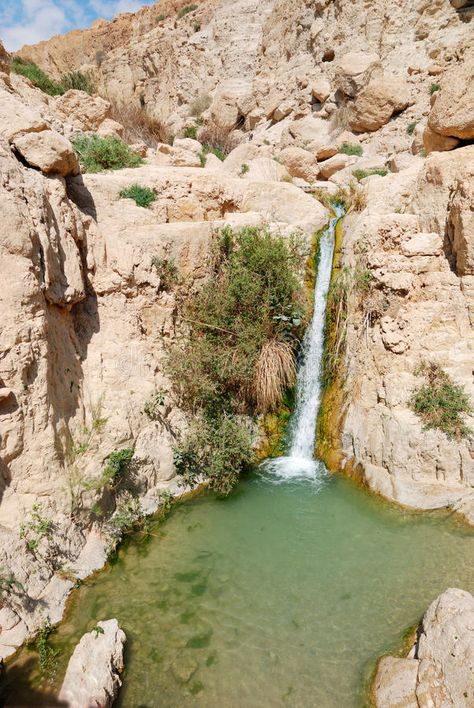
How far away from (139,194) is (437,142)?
6198 mm

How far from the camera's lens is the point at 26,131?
6.67 metres

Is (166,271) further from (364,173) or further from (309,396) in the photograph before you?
(364,173)

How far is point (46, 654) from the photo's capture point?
443 cm

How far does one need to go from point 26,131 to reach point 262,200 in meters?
5.17

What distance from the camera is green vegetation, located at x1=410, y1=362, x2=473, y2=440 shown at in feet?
21.6

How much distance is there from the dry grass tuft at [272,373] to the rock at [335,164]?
1149cm

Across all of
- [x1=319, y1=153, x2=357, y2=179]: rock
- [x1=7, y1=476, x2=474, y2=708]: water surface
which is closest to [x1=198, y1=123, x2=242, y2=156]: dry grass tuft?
[x1=319, y1=153, x2=357, y2=179]: rock

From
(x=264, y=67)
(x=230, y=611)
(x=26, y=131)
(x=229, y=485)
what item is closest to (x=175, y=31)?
(x=264, y=67)

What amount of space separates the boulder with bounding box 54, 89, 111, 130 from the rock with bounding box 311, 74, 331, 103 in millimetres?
11440

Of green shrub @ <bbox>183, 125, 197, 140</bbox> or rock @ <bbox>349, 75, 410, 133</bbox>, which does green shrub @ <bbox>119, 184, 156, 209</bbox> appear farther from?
green shrub @ <bbox>183, 125, 197, 140</bbox>

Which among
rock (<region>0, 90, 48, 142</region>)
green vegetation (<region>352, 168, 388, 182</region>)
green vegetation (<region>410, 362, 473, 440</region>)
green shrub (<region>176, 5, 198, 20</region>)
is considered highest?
green shrub (<region>176, 5, 198, 20</region>)

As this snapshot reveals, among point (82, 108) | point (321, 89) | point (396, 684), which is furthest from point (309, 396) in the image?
point (321, 89)

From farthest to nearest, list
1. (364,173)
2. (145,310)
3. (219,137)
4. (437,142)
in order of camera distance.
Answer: (219,137)
(364,173)
(437,142)
(145,310)

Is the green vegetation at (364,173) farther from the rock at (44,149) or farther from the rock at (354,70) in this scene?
the rock at (44,149)
